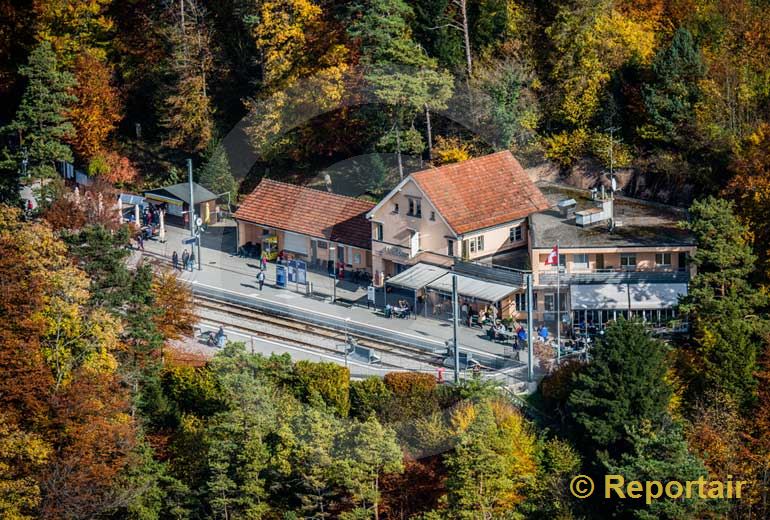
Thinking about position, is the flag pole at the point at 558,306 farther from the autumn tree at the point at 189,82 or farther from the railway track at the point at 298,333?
the autumn tree at the point at 189,82

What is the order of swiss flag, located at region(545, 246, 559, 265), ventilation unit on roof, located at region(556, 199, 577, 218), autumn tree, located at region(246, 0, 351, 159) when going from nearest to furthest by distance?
swiss flag, located at region(545, 246, 559, 265), ventilation unit on roof, located at region(556, 199, 577, 218), autumn tree, located at region(246, 0, 351, 159)

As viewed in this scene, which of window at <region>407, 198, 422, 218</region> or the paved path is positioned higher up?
window at <region>407, 198, 422, 218</region>

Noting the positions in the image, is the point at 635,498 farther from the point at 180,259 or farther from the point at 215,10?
the point at 215,10

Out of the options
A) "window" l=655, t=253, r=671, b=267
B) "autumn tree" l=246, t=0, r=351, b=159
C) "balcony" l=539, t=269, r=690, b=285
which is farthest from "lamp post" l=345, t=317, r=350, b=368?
"autumn tree" l=246, t=0, r=351, b=159

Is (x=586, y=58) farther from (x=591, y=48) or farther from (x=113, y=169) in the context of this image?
(x=113, y=169)

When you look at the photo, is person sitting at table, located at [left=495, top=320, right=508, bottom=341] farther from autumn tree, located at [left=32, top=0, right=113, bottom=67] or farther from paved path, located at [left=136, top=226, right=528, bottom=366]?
autumn tree, located at [left=32, top=0, right=113, bottom=67]

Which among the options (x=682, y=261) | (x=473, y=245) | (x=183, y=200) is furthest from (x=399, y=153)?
(x=682, y=261)
